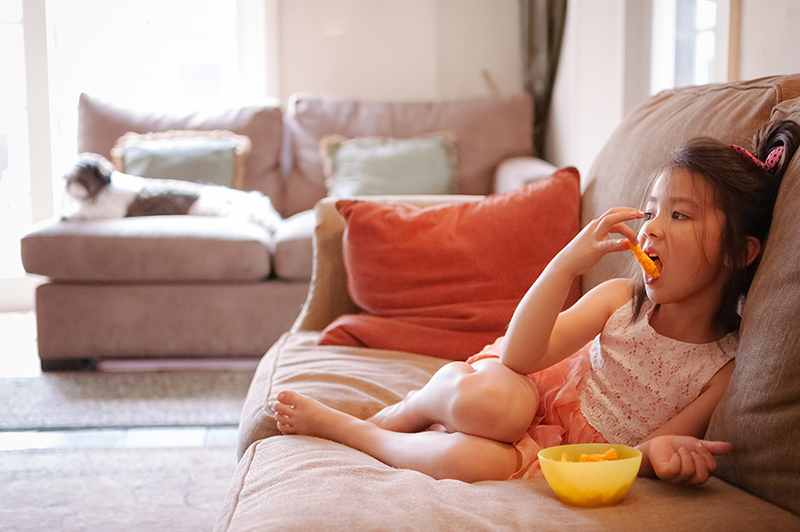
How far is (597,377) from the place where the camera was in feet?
3.91

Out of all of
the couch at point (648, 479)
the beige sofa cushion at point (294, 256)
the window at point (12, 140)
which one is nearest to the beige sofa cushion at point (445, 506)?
the couch at point (648, 479)

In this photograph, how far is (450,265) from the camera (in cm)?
173

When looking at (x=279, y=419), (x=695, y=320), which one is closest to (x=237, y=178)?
(x=279, y=419)

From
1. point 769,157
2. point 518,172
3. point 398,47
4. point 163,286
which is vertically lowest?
point 163,286

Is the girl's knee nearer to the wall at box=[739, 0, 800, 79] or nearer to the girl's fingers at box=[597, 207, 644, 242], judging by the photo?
the girl's fingers at box=[597, 207, 644, 242]

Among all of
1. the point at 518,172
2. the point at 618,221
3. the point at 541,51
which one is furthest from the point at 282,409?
the point at 541,51

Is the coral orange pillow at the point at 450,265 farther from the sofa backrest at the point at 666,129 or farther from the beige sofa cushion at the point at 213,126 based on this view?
the beige sofa cushion at the point at 213,126

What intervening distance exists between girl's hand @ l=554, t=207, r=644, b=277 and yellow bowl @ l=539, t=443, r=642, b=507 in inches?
10.4

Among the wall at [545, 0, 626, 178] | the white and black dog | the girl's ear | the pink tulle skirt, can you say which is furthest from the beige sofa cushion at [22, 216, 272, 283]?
the girl's ear

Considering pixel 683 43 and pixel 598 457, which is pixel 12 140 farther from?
pixel 598 457

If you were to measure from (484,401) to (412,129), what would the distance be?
2.75 metres

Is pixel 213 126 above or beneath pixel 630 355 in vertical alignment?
above

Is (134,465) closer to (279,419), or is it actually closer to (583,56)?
(279,419)

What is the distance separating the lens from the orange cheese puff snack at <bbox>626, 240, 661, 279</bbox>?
3.24 feet
